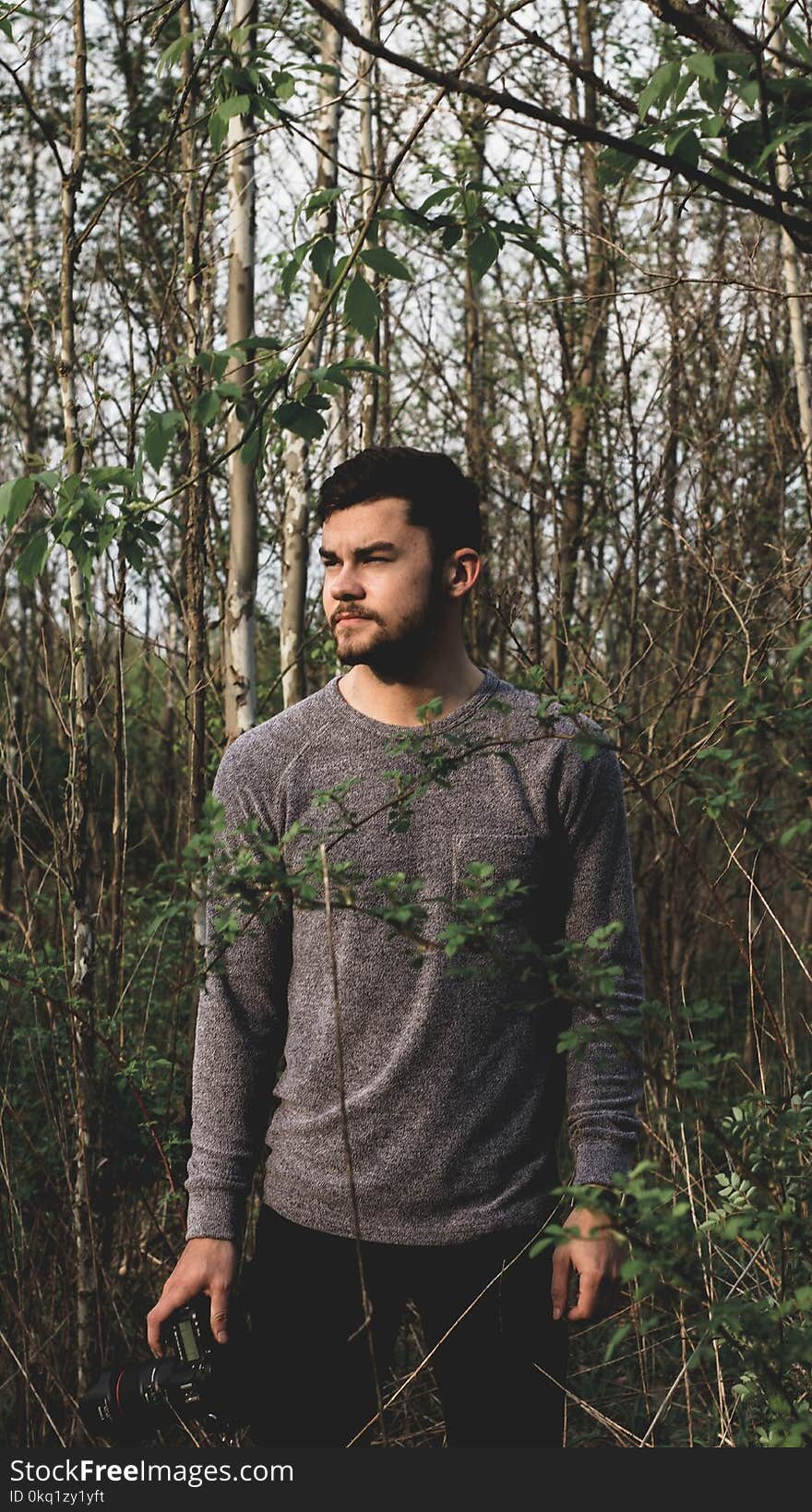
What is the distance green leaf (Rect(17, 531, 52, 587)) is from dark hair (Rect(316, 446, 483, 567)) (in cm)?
52

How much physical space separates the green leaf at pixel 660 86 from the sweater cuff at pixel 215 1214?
1722 mm

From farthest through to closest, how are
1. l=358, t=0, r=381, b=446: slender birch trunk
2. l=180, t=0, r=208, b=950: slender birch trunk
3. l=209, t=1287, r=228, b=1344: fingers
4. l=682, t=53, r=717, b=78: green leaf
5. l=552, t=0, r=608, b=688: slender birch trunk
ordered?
l=552, t=0, r=608, b=688: slender birch trunk, l=358, t=0, r=381, b=446: slender birch trunk, l=180, t=0, r=208, b=950: slender birch trunk, l=209, t=1287, r=228, b=1344: fingers, l=682, t=53, r=717, b=78: green leaf

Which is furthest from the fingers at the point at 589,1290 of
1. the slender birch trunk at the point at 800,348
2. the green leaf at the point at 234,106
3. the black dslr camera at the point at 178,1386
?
the slender birch trunk at the point at 800,348

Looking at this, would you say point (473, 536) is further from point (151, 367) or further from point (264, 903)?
point (151, 367)

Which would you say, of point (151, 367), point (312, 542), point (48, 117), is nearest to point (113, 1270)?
point (151, 367)

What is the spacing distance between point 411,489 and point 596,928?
32.2 inches

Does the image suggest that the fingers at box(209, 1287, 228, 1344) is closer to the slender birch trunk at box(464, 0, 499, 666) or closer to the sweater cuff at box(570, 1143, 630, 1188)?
the sweater cuff at box(570, 1143, 630, 1188)

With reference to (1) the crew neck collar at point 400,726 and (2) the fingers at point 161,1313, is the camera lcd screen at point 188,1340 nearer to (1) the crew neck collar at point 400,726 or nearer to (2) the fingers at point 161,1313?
(2) the fingers at point 161,1313

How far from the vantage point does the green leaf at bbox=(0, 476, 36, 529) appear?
197 cm

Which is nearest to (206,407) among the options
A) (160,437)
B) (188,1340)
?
(160,437)

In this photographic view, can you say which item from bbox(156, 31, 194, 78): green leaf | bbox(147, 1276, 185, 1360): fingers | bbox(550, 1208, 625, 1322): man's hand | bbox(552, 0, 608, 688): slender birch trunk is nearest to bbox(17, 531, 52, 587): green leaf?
bbox(156, 31, 194, 78): green leaf

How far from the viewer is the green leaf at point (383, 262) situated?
2076mm

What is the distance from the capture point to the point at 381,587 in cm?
230

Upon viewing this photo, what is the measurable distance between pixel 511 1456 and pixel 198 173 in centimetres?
308
